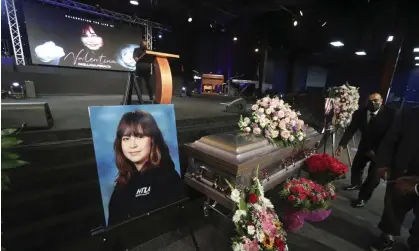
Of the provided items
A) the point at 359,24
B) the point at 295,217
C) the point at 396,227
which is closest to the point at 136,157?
the point at 295,217

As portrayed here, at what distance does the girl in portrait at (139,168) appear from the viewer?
58.0 inches

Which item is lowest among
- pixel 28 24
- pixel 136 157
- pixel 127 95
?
pixel 136 157

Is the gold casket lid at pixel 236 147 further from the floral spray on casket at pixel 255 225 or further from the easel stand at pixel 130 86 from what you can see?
the easel stand at pixel 130 86

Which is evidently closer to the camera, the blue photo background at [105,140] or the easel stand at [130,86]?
the blue photo background at [105,140]

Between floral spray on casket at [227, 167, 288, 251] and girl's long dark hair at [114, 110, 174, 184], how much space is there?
684 millimetres

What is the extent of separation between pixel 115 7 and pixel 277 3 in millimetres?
5094

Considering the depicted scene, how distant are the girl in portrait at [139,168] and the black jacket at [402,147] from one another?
2.00m

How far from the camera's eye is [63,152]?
2111 mm

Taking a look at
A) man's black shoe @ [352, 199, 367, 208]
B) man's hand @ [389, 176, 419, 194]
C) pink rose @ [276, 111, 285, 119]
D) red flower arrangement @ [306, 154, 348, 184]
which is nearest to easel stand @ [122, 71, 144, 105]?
pink rose @ [276, 111, 285, 119]

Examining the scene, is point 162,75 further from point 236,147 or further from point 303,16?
point 303,16

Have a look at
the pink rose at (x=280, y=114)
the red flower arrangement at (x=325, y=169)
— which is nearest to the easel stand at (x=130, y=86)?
the pink rose at (x=280, y=114)

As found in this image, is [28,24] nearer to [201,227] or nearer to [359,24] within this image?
[201,227]

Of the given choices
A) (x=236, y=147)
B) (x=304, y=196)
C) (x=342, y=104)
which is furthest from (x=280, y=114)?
(x=342, y=104)

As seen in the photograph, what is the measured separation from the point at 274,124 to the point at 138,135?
124cm
